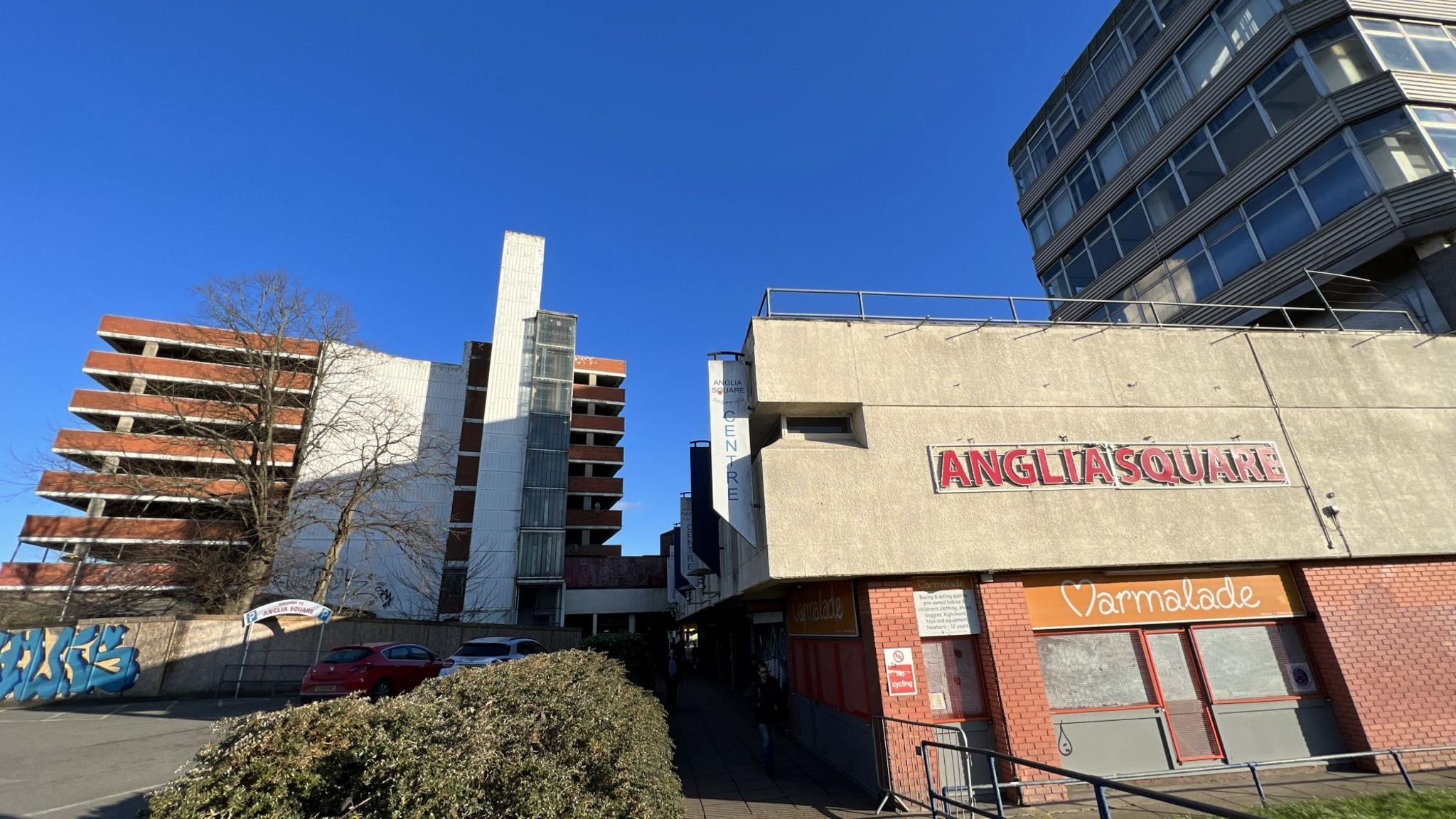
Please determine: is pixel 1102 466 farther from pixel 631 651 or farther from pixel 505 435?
pixel 505 435

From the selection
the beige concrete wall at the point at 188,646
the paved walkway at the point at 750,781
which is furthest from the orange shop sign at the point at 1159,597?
the beige concrete wall at the point at 188,646

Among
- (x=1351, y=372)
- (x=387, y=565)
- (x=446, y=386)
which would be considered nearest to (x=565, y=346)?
(x=446, y=386)

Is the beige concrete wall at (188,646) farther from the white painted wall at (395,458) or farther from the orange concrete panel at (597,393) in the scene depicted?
the orange concrete panel at (597,393)

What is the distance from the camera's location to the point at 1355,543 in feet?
33.0

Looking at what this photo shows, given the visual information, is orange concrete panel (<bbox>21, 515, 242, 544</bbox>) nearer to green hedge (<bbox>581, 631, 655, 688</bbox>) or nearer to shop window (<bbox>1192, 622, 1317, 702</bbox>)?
green hedge (<bbox>581, 631, 655, 688</bbox>)

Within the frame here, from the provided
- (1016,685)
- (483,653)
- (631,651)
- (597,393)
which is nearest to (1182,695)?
(1016,685)

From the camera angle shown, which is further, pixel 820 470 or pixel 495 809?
pixel 820 470

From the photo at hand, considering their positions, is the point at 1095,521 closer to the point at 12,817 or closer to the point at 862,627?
the point at 862,627

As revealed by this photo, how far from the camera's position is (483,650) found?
14992 millimetres

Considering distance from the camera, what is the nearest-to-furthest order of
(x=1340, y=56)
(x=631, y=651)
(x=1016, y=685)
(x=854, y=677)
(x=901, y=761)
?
1. (x=901, y=761)
2. (x=1016, y=685)
3. (x=854, y=677)
4. (x=1340, y=56)
5. (x=631, y=651)

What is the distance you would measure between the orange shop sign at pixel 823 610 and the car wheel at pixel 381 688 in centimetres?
988

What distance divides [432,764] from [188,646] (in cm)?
2174

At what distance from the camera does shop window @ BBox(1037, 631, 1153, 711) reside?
9.43m

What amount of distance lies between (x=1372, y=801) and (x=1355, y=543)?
15.5 ft
